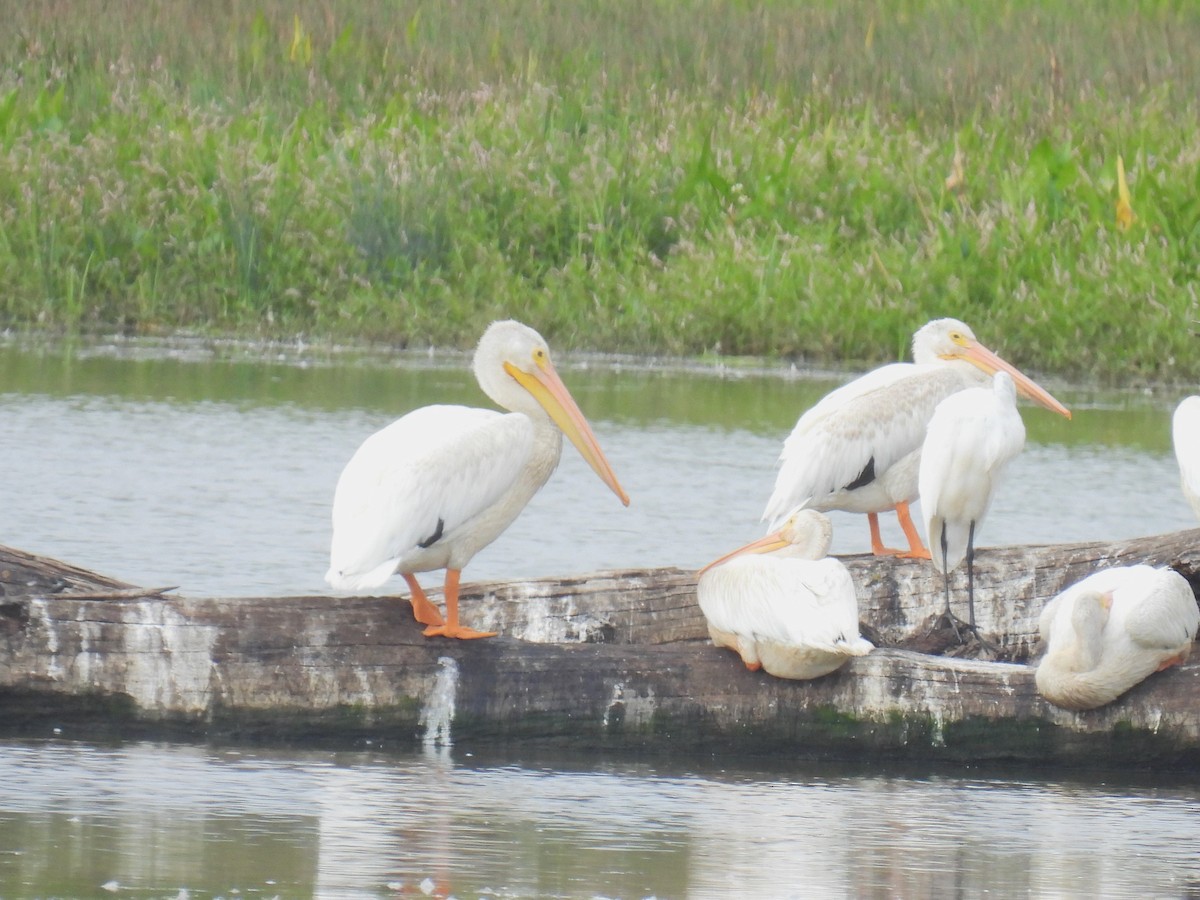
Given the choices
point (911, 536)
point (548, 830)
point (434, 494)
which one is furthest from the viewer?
point (911, 536)

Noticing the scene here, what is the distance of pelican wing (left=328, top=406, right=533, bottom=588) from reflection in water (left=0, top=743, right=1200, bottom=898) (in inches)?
19.8

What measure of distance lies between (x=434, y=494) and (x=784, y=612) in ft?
3.03

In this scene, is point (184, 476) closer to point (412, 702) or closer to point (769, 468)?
point (769, 468)

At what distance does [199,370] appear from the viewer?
12648 millimetres

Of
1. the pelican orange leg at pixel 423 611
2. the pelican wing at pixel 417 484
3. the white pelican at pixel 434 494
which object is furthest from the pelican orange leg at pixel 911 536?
the pelican orange leg at pixel 423 611

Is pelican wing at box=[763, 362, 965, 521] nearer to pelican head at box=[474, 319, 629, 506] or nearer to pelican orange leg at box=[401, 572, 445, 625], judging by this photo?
pelican head at box=[474, 319, 629, 506]

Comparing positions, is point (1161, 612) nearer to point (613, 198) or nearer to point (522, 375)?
point (522, 375)

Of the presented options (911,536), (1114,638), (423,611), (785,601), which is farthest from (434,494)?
(911,536)

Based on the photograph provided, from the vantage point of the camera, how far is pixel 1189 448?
6.52 meters

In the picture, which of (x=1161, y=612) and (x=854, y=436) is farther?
(x=854, y=436)

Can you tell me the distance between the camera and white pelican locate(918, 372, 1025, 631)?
21.0ft

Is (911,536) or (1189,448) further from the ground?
(1189,448)

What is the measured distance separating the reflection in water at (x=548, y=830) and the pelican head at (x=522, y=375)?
1190mm

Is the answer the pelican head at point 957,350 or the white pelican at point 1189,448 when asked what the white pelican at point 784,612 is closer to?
the white pelican at point 1189,448
